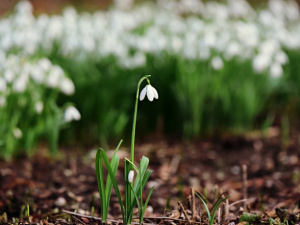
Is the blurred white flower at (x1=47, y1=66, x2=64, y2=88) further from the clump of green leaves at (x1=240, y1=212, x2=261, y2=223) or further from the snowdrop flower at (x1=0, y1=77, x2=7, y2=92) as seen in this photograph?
the clump of green leaves at (x1=240, y1=212, x2=261, y2=223)

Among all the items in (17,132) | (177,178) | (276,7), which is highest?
(276,7)

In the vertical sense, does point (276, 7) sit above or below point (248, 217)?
above

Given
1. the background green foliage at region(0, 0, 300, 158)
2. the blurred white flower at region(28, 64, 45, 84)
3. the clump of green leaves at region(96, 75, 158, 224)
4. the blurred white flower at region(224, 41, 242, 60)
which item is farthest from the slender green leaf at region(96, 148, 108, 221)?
the blurred white flower at region(224, 41, 242, 60)

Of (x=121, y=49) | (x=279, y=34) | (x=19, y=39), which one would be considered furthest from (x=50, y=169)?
(x=279, y=34)

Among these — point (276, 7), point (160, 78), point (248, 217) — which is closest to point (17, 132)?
point (160, 78)

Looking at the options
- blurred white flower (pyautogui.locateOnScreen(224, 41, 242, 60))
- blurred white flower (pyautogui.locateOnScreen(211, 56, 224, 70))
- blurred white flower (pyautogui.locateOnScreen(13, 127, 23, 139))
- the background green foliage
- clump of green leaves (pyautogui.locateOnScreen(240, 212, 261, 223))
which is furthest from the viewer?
blurred white flower (pyautogui.locateOnScreen(224, 41, 242, 60))

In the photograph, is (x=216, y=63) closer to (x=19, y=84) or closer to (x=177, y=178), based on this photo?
(x=177, y=178)

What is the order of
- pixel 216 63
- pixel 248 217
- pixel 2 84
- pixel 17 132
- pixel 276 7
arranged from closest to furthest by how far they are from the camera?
pixel 248 217 < pixel 2 84 < pixel 17 132 < pixel 216 63 < pixel 276 7

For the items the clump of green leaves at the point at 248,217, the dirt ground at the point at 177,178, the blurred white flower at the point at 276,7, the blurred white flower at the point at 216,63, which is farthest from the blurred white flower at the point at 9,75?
the blurred white flower at the point at 276,7
